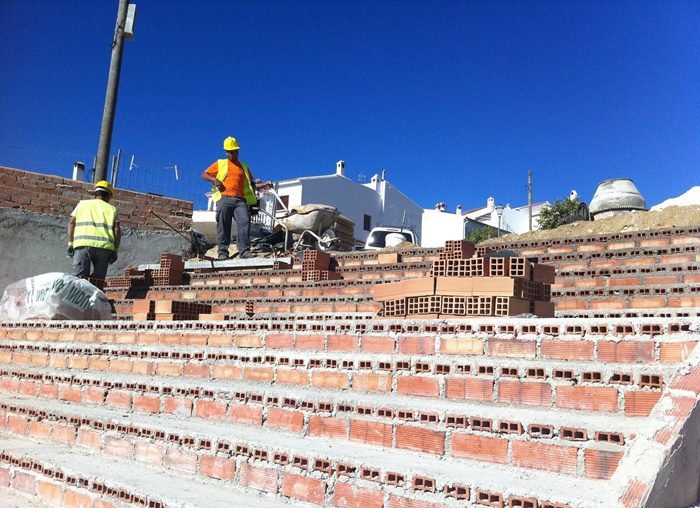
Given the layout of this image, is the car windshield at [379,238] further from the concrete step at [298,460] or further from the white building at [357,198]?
the white building at [357,198]

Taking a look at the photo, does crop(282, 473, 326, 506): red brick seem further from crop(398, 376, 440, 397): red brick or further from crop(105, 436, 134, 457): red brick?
crop(105, 436, 134, 457): red brick

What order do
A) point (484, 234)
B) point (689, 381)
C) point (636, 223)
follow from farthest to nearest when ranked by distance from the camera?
point (484, 234) < point (636, 223) < point (689, 381)

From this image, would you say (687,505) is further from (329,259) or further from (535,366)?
(329,259)

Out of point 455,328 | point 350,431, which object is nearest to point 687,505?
point 455,328

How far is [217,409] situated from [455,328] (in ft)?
5.38

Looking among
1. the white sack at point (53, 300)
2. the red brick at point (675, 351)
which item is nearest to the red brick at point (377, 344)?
the red brick at point (675, 351)

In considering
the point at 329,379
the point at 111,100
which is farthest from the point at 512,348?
the point at 111,100

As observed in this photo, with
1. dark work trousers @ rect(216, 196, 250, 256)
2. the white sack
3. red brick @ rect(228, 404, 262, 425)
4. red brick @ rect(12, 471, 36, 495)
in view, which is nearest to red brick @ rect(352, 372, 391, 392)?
red brick @ rect(228, 404, 262, 425)

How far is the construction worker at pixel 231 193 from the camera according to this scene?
27.8 feet

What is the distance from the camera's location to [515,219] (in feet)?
148

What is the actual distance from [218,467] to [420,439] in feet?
3.58

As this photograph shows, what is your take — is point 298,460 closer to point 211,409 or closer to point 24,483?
point 211,409

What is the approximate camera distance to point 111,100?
37.5ft

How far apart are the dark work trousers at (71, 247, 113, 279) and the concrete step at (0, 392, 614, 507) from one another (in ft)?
12.2
